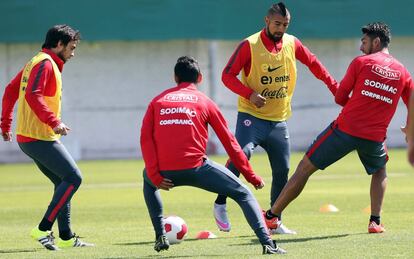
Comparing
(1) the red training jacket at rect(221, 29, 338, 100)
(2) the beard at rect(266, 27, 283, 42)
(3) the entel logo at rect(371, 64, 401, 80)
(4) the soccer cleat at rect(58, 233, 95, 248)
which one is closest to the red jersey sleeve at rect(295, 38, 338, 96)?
(1) the red training jacket at rect(221, 29, 338, 100)

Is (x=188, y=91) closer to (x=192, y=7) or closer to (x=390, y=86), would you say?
(x=390, y=86)

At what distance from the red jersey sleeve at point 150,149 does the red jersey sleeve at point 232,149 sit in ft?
1.89

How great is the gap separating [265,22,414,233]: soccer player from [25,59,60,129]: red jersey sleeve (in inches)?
110

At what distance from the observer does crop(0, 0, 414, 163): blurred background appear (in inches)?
1169

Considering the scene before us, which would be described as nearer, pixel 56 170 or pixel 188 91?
pixel 188 91

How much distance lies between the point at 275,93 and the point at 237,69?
1.85 feet

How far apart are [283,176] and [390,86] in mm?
1888

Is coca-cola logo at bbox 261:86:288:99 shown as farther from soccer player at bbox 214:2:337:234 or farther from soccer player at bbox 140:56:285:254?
soccer player at bbox 140:56:285:254

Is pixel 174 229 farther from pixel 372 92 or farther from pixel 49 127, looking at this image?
pixel 372 92

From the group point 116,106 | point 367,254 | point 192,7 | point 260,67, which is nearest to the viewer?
point 367,254

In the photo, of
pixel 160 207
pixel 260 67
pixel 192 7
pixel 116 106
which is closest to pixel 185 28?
pixel 192 7

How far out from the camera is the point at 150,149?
9.52 metres

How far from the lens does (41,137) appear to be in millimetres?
10867

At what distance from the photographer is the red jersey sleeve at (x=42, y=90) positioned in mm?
10453
